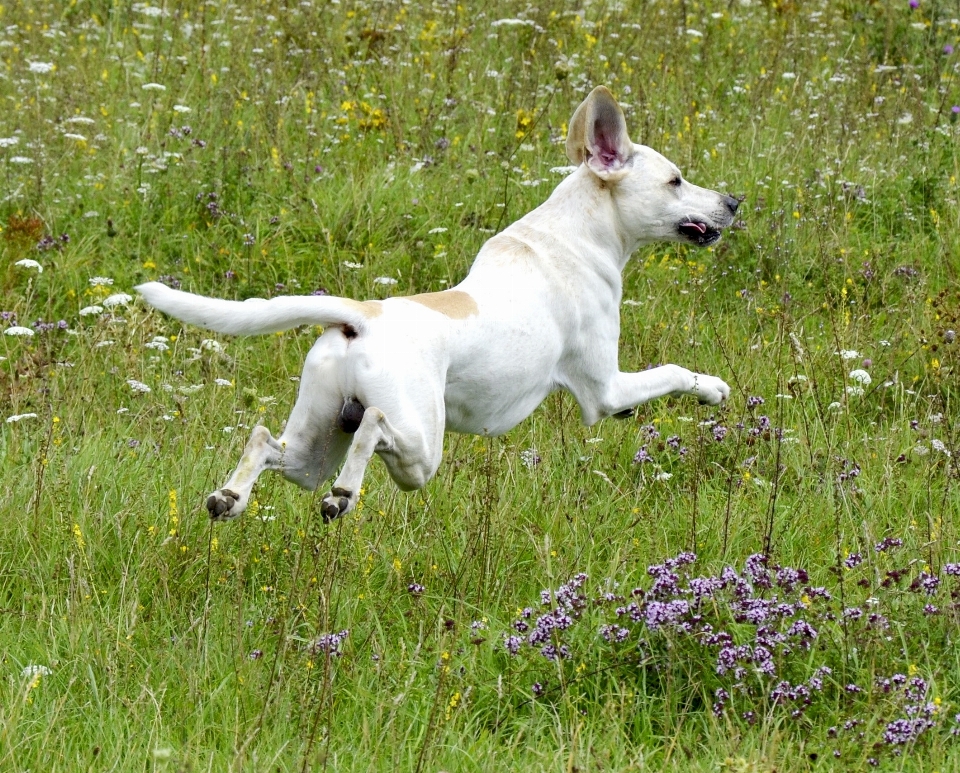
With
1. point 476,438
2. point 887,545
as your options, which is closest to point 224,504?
point 887,545

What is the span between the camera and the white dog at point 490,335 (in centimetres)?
379

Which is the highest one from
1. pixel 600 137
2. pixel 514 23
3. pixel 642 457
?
pixel 600 137

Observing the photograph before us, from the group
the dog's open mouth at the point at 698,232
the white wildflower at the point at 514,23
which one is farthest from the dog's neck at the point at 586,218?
the white wildflower at the point at 514,23

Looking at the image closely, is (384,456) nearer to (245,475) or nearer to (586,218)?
(245,475)

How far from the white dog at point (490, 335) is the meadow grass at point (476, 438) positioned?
10.4 inches

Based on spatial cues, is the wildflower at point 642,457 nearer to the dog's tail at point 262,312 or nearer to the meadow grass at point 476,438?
the meadow grass at point 476,438

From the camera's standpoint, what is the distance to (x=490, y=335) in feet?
13.7

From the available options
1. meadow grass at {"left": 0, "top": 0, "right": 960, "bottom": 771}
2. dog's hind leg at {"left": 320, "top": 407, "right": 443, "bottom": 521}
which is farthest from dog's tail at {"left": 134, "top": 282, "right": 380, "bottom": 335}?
meadow grass at {"left": 0, "top": 0, "right": 960, "bottom": 771}

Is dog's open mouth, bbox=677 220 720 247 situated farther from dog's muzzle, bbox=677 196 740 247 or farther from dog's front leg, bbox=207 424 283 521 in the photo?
dog's front leg, bbox=207 424 283 521

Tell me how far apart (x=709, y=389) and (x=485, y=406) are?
106 centimetres

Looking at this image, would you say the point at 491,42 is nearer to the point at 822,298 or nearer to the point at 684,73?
the point at 684,73

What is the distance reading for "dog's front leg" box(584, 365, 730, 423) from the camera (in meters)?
4.83

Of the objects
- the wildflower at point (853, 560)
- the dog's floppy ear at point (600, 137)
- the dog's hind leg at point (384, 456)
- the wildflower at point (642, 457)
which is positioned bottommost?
the wildflower at point (642, 457)

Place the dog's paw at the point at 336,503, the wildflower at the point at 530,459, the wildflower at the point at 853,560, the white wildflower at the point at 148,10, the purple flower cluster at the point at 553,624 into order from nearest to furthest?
the dog's paw at the point at 336,503
the purple flower cluster at the point at 553,624
the wildflower at the point at 853,560
the wildflower at the point at 530,459
the white wildflower at the point at 148,10
